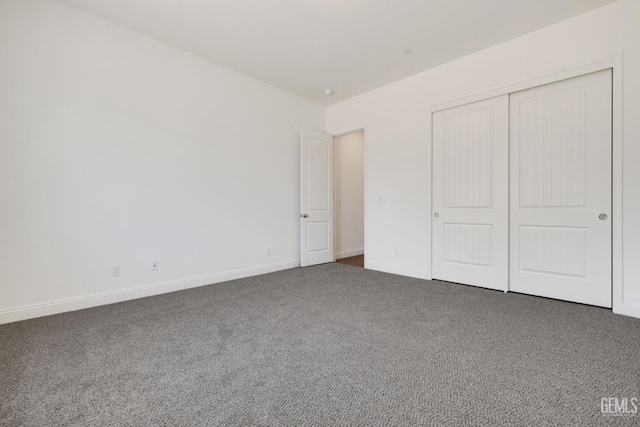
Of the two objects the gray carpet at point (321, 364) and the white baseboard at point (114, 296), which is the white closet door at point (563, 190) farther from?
the white baseboard at point (114, 296)

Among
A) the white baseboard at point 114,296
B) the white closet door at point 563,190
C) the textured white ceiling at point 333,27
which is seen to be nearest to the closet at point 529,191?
the white closet door at point 563,190

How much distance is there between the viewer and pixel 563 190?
→ 2.88 metres

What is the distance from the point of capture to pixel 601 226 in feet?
8.79

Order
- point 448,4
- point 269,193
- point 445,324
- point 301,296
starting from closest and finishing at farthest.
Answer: point 445,324, point 448,4, point 301,296, point 269,193

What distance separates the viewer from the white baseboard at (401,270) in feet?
12.8

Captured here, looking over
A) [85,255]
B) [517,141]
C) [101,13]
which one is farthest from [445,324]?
[101,13]

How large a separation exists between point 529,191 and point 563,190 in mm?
286

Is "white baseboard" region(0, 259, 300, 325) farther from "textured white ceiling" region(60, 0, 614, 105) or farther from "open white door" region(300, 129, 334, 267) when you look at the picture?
"textured white ceiling" region(60, 0, 614, 105)

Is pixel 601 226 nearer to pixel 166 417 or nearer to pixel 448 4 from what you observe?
pixel 448 4

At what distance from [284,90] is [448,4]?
103 inches

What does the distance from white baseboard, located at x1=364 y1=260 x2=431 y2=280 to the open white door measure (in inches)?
35.2

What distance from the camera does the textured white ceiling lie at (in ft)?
8.66

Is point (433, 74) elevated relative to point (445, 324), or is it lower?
elevated

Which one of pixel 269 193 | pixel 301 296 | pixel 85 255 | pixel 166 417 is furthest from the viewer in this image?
pixel 269 193
